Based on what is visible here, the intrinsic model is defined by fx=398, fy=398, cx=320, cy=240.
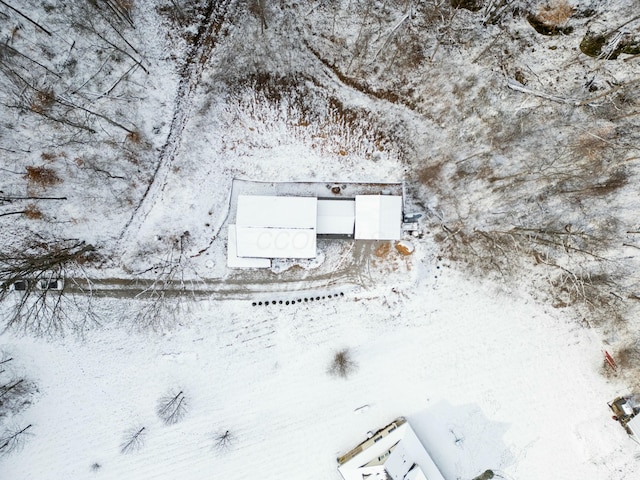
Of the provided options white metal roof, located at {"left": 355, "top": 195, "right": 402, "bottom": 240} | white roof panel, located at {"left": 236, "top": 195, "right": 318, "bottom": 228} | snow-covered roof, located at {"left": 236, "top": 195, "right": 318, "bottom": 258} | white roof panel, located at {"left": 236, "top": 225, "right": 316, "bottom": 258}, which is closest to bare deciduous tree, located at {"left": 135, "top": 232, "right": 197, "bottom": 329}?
white roof panel, located at {"left": 236, "top": 225, "right": 316, "bottom": 258}

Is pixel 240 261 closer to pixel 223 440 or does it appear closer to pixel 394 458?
pixel 223 440

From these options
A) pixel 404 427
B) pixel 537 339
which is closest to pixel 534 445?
pixel 537 339

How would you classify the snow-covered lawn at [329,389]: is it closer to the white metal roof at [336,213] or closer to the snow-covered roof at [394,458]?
the snow-covered roof at [394,458]

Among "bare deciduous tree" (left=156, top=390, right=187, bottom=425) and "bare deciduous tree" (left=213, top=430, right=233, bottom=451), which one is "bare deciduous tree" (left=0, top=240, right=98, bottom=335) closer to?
"bare deciduous tree" (left=156, top=390, right=187, bottom=425)

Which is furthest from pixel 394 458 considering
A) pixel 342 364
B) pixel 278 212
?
pixel 278 212

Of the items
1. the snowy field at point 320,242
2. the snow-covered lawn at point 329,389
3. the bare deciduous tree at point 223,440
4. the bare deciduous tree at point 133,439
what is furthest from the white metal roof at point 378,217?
the bare deciduous tree at point 133,439

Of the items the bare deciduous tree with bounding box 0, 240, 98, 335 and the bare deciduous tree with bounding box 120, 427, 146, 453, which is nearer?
the bare deciduous tree with bounding box 0, 240, 98, 335

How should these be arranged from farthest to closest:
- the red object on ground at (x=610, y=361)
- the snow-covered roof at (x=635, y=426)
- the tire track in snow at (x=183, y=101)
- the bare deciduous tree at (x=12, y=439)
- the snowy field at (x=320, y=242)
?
the red object on ground at (x=610, y=361), the snow-covered roof at (x=635, y=426), the bare deciduous tree at (x=12, y=439), the tire track in snow at (x=183, y=101), the snowy field at (x=320, y=242)
